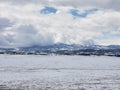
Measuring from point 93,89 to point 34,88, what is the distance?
264 inches

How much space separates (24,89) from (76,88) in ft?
19.7

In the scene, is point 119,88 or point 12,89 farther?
point 119,88

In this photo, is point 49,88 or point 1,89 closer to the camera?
point 1,89

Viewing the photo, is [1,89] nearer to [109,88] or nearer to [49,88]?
[49,88]

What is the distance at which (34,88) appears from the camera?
33031 mm

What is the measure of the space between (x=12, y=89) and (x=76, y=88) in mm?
7312

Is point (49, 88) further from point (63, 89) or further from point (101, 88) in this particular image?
point (101, 88)

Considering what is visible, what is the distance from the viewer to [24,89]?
32.0 meters

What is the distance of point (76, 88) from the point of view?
33.5 meters

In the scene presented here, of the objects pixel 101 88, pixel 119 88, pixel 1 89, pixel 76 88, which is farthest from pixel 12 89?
pixel 119 88

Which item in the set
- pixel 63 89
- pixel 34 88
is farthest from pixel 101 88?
pixel 34 88

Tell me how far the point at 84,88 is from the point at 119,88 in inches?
162

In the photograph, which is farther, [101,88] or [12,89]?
[101,88]

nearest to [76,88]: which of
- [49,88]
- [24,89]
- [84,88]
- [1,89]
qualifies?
[84,88]
